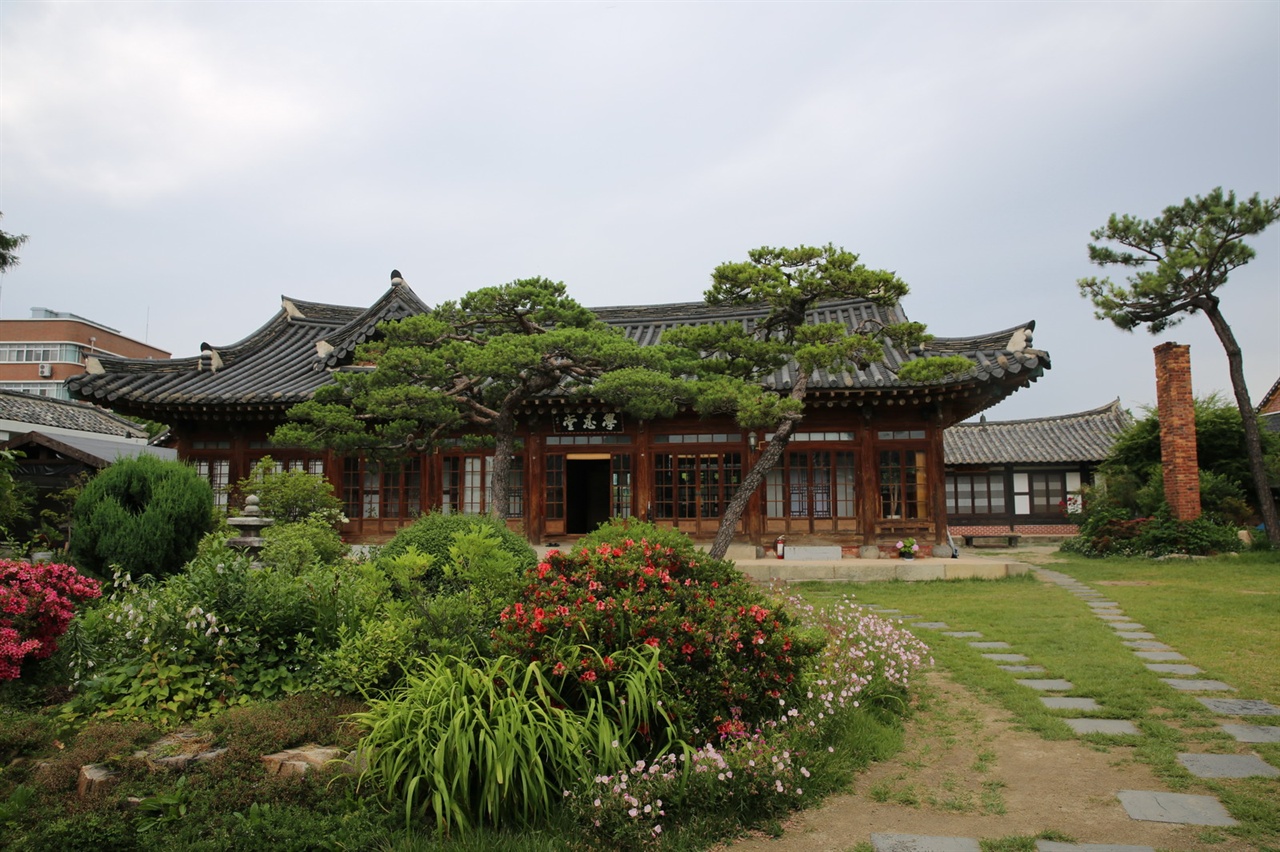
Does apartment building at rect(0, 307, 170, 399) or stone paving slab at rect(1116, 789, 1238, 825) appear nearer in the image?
stone paving slab at rect(1116, 789, 1238, 825)

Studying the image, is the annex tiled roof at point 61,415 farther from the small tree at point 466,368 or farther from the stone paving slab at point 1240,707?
the stone paving slab at point 1240,707

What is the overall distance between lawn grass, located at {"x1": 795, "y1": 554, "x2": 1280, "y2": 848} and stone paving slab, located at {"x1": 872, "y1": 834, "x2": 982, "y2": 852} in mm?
1181

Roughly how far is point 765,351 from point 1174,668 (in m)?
6.56

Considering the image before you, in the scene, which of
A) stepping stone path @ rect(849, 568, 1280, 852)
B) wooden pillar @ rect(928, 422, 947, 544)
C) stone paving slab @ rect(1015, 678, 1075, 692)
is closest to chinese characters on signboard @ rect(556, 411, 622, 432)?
wooden pillar @ rect(928, 422, 947, 544)

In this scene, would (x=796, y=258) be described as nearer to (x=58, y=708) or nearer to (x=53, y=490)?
(x=58, y=708)

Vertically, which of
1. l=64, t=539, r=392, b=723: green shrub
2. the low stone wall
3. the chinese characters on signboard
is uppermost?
the chinese characters on signboard

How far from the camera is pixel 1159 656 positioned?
286 inches

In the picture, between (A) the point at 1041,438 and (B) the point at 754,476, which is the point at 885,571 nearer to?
(B) the point at 754,476

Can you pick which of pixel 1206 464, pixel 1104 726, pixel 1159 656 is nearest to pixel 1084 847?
pixel 1104 726

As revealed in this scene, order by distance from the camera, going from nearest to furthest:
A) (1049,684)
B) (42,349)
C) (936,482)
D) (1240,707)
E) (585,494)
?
1. (1240,707)
2. (1049,684)
3. (936,482)
4. (585,494)
5. (42,349)

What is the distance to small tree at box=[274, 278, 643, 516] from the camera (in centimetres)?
1068

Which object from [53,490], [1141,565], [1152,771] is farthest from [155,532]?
[1141,565]

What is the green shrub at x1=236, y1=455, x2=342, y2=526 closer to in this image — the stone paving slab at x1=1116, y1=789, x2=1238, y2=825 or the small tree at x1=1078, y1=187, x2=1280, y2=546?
the stone paving slab at x1=1116, y1=789, x2=1238, y2=825

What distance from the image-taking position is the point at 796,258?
11.6m
